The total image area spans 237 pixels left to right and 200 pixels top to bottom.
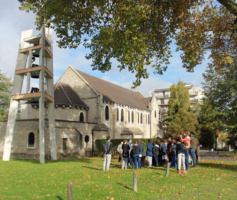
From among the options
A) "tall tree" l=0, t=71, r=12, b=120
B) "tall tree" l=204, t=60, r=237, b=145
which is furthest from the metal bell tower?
"tall tree" l=0, t=71, r=12, b=120

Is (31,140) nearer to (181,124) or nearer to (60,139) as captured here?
(60,139)

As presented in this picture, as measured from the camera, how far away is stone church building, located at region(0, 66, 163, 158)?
25.4m

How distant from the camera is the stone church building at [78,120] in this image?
83.4 feet

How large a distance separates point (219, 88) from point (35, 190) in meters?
21.3

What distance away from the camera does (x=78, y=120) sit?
31.6 metres

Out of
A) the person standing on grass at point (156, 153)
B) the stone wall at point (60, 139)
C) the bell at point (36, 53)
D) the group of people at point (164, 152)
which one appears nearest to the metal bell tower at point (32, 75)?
the bell at point (36, 53)

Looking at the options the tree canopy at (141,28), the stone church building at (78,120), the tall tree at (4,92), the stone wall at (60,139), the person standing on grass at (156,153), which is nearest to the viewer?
the tree canopy at (141,28)

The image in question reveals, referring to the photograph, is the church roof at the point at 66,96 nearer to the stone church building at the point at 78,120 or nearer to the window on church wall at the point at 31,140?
the stone church building at the point at 78,120

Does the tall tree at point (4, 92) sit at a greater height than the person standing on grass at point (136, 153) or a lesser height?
greater

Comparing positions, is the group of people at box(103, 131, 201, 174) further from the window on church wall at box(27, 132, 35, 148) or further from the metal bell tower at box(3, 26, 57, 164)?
the window on church wall at box(27, 132, 35, 148)

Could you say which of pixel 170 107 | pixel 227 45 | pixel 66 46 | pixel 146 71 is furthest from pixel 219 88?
pixel 170 107

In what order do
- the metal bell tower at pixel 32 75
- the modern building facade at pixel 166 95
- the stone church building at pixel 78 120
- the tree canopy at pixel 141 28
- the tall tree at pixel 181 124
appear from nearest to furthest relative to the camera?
the tree canopy at pixel 141 28, the metal bell tower at pixel 32 75, the stone church building at pixel 78 120, the tall tree at pixel 181 124, the modern building facade at pixel 166 95

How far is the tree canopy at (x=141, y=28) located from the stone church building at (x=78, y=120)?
42.3 feet

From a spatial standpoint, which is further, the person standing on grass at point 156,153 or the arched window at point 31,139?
the arched window at point 31,139
